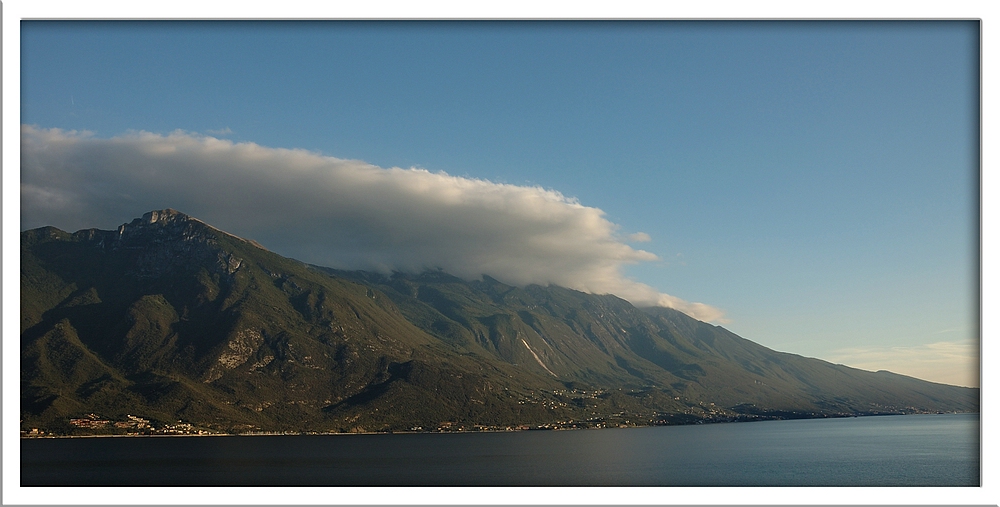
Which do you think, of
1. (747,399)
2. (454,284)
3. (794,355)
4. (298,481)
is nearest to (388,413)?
(298,481)

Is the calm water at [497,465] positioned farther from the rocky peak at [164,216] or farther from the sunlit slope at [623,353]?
the sunlit slope at [623,353]

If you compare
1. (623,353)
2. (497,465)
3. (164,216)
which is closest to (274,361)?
(164,216)

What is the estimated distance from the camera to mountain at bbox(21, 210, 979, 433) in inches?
3071

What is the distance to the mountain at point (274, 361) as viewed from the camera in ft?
256

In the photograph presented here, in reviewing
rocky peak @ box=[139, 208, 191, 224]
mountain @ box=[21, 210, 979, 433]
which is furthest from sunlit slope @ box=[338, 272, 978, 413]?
rocky peak @ box=[139, 208, 191, 224]

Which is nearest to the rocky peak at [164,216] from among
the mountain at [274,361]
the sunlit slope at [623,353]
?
the mountain at [274,361]

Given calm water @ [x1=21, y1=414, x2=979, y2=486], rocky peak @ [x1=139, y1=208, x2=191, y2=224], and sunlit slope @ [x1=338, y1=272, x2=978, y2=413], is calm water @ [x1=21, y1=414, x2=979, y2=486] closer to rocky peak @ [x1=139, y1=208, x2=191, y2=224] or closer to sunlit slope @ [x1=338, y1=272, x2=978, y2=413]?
rocky peak @ [x1=139, y1=208, x2=191, y2=224]

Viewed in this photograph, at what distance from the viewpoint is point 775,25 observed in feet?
Answer: 42.0

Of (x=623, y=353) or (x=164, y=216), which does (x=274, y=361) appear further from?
(x=623, y=353)

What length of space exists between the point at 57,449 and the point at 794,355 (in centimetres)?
18355

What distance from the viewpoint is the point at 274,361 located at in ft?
303

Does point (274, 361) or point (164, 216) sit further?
point (164, 216)
